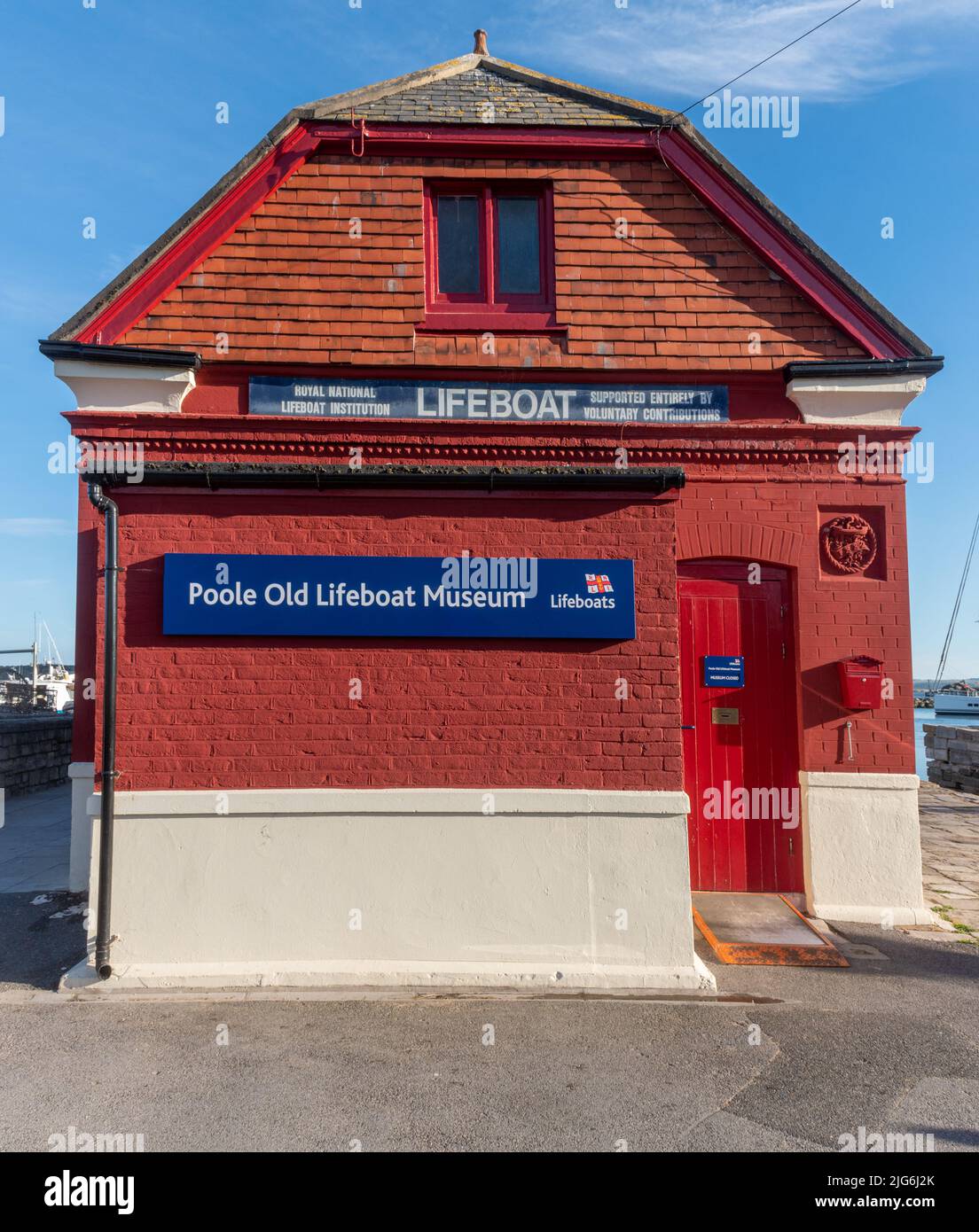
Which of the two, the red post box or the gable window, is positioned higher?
the gable window

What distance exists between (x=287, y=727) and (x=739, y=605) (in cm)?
447

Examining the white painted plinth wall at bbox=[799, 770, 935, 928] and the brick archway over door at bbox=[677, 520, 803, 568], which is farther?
the brick archway over door at bbox=[677, 520, 803, 568]

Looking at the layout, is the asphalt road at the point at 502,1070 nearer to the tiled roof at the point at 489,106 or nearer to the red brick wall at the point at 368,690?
the red brick wall at the point at 368,690

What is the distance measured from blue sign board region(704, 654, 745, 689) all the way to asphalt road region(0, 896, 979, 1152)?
274 centimetres

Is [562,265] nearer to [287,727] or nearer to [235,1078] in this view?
[287,727]

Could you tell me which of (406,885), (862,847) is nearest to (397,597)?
(406,885)

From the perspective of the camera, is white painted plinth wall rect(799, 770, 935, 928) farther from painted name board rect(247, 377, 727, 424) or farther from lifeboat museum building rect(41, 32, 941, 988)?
painted name board rect(247, 377, 727, 424)

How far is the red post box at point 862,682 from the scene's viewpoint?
7.62 metres

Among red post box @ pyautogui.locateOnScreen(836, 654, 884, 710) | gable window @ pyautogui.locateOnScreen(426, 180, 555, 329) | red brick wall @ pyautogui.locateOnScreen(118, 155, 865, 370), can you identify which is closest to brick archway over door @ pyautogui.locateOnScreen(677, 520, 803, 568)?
red post box @ pyautogui.locateOnScreen(836, 654, 884, 710)

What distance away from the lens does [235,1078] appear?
4.52 metres

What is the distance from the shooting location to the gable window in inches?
312

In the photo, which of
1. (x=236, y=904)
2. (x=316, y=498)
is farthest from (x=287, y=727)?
(x=316, y=498)

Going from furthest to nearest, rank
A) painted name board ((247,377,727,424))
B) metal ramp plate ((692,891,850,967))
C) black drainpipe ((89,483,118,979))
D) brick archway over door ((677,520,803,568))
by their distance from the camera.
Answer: brick archway over door ((677,520,803,568)) → painted name board ((247,377,727,424)) → metal ramp plate ((692,891,850,967)) → black drainpipe ((89,483,118,979))

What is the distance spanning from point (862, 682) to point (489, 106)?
665cm
